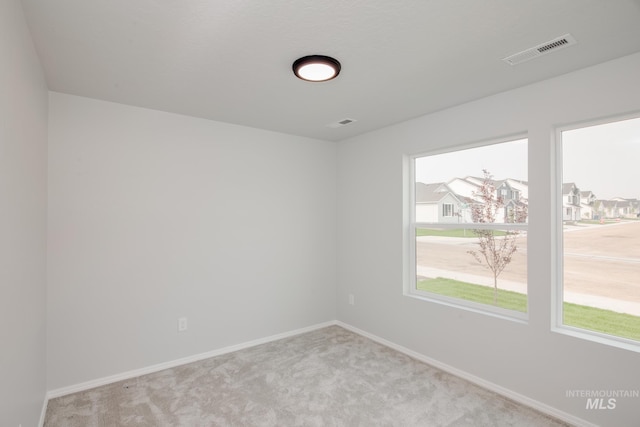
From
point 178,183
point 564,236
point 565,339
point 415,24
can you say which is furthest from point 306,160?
point 565,339

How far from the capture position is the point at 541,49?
2.07m

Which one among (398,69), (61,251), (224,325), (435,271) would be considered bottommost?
(224,325)

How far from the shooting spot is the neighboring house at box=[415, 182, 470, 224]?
131 inches

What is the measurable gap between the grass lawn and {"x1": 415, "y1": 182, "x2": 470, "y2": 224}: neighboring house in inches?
26.5

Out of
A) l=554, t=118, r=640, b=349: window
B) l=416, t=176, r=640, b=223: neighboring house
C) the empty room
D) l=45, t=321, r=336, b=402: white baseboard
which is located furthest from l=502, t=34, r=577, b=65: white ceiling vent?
l=45, t=321, r=336, b=402: white baseboard

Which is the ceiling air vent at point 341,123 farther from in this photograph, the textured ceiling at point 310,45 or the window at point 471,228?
the window at point 471,228

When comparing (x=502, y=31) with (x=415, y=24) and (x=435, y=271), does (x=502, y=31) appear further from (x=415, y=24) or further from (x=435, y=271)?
(x=435, y=271)

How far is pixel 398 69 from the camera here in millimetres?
2369

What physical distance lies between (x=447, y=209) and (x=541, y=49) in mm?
1680

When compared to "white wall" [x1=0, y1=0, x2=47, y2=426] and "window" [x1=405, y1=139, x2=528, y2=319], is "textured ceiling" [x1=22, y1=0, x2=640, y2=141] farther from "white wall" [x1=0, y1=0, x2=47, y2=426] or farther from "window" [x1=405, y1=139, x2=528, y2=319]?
"window" [x1=405, y1=139, x2=528, y2=319]

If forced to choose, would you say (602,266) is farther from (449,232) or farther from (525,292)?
(449,232)

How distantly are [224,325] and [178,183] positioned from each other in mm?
1629

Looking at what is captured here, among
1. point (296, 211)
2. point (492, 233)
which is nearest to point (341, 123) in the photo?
point (296, 211)

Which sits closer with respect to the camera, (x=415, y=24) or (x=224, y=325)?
(x=415, y=24)
